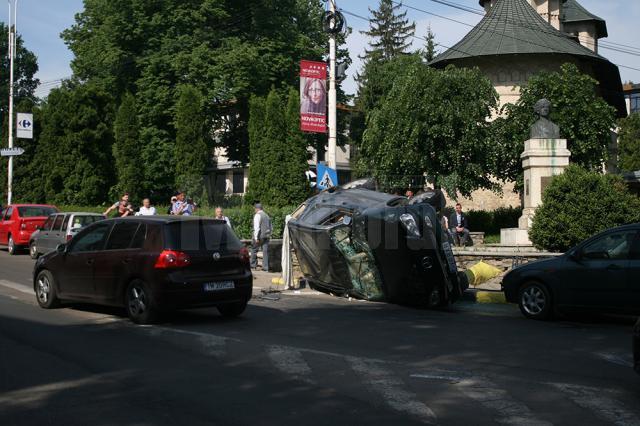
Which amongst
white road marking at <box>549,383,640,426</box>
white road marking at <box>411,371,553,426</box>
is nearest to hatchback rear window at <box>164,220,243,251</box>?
white road marking at <box>411,371,553,426</box>

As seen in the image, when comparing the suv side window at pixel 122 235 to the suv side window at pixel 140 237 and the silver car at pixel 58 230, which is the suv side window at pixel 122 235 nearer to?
the suv side window at pixel 140 237

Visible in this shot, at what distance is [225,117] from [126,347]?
35221mm

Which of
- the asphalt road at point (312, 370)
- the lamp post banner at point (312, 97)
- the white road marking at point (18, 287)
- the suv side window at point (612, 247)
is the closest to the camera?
the asphalt road at point (312, 370)

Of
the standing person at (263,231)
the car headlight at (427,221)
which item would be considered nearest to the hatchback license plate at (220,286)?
the car headlight at (427,221)

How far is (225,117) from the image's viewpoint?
42969mm

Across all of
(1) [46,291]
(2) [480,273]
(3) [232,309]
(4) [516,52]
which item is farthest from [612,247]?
(4) [516,52]

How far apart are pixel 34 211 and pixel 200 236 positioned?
55.4 ft

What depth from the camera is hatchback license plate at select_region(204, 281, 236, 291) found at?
10.5m

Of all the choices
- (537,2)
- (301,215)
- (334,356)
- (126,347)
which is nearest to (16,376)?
(126,347)

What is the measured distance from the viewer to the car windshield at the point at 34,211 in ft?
82.3

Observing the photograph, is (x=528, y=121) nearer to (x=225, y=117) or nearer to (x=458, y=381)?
(x=225, y=117)

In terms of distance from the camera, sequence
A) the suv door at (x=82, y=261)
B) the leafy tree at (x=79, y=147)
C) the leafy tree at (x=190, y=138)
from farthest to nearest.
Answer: the leafy tree at (x=79, y=147) → the leafy tree at (x=190, y=138) → the suv door at (x=82, y=261)

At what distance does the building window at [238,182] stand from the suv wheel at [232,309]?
47771 millimetres

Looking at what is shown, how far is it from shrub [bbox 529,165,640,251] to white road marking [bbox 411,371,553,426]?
29.5 feet
